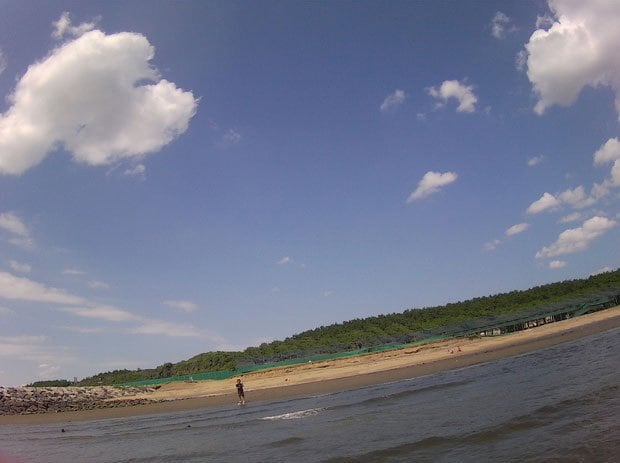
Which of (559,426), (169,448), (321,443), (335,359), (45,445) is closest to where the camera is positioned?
(559,426)

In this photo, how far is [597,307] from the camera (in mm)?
79625

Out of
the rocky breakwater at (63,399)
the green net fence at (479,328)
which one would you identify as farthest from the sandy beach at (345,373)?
the green net fence at (479,328)

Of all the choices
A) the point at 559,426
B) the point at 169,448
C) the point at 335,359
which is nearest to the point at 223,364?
the point at 335,359

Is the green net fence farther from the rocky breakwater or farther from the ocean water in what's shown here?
the ocean water

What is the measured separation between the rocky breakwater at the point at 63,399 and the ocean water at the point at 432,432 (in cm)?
2979

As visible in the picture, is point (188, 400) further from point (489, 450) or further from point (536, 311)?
point (536, 311)

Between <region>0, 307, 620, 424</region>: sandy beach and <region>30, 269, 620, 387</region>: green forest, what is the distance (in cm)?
1814

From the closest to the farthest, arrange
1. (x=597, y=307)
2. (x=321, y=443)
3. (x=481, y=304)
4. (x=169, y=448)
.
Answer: (x=321, y=443) → (x=169, y=448) → (x=597, y=307) → (x=481, y=304)

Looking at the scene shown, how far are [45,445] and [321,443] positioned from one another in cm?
1717

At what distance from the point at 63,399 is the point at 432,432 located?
193ft

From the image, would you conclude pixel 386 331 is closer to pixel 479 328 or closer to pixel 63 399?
pixel 479 328

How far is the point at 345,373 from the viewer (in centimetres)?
5428

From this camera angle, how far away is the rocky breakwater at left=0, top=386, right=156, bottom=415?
52.1 m

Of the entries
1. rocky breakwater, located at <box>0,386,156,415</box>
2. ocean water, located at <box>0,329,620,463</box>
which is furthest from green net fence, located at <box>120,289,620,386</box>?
ocean water, located at <box>0,329,620,463</box>
